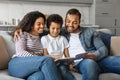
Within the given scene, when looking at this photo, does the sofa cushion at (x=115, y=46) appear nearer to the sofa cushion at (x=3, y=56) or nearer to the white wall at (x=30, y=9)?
the sofa cushion at (x=3, y=56)

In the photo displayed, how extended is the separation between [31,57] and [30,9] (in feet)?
9.18

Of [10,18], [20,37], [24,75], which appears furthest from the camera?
[10,18]

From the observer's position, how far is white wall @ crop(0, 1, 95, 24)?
465cm

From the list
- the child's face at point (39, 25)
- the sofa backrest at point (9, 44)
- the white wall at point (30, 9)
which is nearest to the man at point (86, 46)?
the child's face at point (39, 25)

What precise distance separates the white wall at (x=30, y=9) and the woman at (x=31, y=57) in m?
2.26

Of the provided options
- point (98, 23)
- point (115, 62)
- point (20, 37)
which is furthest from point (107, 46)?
point (98, 23)

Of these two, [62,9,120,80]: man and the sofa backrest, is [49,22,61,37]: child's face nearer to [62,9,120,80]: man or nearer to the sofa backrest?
[62,9,120,80]: man

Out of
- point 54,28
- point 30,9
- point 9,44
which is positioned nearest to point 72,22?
point 54,28

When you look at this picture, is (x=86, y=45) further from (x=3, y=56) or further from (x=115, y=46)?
(x=3, y=56)

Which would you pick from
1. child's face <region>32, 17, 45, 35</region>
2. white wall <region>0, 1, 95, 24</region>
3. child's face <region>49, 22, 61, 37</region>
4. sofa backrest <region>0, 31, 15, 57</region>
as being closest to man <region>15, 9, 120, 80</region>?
child's face <region>49, 22, 61, 37</region>

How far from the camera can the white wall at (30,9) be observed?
183 inches

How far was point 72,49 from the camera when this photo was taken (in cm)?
255

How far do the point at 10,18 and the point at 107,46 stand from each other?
2.44 m

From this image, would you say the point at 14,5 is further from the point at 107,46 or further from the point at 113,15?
the point at 107,46
